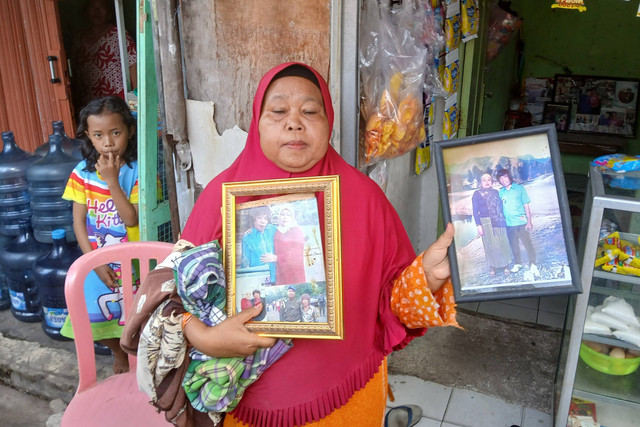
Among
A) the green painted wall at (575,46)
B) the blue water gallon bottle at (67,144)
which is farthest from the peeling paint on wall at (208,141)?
the green painted wall at (575,46)

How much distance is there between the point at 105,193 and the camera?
2629 mm

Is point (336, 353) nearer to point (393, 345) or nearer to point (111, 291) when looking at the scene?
point (393, 345)

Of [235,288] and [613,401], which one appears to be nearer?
[235,288]

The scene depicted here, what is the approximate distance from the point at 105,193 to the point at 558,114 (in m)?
5.04

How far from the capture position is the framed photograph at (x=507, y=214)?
125 cm

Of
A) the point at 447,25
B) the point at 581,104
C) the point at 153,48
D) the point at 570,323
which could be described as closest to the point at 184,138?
the point at 153,48

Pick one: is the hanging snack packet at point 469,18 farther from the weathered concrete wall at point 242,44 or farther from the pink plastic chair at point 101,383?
the pink plastic chair at point 101,383

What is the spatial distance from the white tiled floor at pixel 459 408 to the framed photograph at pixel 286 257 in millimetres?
1600

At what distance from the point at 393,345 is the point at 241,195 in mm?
648

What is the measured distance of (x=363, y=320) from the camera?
1.50 metres

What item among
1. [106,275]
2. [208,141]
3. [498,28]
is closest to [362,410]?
[208,141]

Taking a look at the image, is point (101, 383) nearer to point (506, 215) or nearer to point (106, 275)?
point (106, 275)

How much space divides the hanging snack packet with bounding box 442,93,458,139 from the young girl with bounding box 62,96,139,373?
73.5 inches

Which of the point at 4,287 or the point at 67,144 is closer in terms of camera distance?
the point at 67,144
